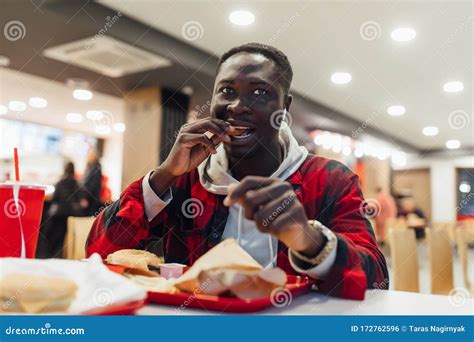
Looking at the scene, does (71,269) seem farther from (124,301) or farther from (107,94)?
(107,94)

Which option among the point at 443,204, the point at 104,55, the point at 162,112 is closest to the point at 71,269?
the point at 104,55

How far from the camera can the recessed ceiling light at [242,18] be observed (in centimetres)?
266

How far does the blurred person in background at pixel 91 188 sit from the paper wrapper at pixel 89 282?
2900 mm

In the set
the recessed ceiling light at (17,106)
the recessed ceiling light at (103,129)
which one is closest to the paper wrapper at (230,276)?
the recessed ceiling light at (17,106)

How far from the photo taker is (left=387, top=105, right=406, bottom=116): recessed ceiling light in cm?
531

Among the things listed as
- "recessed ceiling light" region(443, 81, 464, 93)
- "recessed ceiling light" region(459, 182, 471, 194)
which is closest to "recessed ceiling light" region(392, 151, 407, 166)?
"recessed ceiling light" region(459, 182, 471, 194)

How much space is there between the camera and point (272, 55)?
0.97 meters

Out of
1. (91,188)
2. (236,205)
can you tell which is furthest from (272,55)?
(91,188)

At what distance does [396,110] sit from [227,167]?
193 inches

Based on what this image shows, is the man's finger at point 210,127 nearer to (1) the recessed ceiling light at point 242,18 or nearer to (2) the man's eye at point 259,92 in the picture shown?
(2) the man's eye at point 259,92

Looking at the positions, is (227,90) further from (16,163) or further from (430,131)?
(430,131)

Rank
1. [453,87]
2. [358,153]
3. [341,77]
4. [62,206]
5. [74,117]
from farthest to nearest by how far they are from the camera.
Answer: [358,153]
[74,117]
[453,87]
[341,77]
[62,206]

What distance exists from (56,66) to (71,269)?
10.8ft

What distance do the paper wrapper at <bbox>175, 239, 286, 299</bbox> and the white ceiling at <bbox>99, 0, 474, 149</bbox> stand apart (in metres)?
1.23
